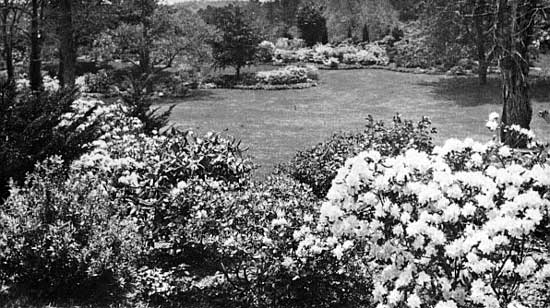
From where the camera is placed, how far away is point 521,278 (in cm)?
269

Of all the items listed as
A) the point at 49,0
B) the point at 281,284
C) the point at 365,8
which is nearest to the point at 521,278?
the point at 281,284

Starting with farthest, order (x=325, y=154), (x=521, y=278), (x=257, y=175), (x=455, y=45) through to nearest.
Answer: (x=455, y=45)
(x=257, y=175)
(x=325, y=154)
(x=521, y=278)

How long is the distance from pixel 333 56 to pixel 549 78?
12.4 meters

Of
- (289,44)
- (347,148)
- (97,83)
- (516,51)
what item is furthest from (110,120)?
(289,44)

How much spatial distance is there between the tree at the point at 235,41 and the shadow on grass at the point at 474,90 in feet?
24.2

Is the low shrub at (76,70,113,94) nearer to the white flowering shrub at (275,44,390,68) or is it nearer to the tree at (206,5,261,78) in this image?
the tree at (206,5,261,78)

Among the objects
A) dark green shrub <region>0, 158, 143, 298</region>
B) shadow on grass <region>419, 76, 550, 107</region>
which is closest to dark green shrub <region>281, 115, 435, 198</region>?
dark green shrub <region>0, 158, 143, 298</region>

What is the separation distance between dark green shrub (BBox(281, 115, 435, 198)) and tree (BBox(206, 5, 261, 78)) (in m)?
16.6

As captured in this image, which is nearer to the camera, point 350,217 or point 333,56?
point 350,217

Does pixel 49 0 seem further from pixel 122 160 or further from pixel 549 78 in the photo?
pixel 549 78

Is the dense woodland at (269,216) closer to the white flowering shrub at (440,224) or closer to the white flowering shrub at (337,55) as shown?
the white flowering shrub at (440,224)

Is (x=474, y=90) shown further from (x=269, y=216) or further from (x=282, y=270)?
(x=282, y=270)

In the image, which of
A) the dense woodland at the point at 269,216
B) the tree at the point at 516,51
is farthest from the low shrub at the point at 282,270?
the tree at the point at 516,51

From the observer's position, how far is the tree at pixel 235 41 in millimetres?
23344
